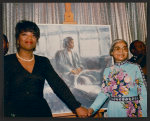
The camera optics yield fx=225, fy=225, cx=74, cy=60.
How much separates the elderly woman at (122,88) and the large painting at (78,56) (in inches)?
2.5

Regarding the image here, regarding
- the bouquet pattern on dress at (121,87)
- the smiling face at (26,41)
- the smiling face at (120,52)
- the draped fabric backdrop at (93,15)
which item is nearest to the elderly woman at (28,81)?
the smiling face at (26,41)

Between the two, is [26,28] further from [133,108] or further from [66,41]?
[133,108]

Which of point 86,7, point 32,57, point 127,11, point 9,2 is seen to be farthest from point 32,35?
point 127,11

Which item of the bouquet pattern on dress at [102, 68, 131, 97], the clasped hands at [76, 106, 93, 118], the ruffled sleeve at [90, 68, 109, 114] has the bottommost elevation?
the clasped hands at [76, 106, 93, 118]

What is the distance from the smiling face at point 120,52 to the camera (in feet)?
7.85

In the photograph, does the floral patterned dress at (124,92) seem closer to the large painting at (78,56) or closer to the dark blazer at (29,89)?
the large painting at (78,56)

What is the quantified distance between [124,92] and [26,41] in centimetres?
115

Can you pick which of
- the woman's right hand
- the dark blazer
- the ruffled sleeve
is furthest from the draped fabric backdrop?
the woman's right hand

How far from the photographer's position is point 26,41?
232 centimetres

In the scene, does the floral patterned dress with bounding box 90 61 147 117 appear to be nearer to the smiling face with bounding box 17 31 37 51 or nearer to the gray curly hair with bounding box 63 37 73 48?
the gray curly hair with bounding box 63 37 73 48

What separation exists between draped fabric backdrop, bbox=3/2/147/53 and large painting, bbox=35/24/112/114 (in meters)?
0.08

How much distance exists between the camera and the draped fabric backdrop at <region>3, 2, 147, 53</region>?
236 cm

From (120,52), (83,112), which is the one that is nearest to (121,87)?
(120,52)

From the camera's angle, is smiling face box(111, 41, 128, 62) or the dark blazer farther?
smiling face box(111, 41, 128, 62)
